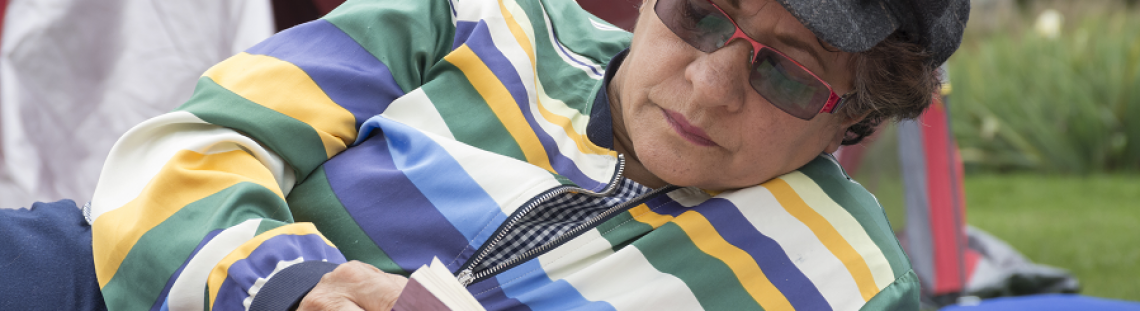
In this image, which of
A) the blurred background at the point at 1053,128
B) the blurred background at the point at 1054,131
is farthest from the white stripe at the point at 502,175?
the blurred background at the point at 1053,128

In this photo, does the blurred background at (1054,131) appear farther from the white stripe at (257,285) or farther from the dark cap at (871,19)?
the white stripe at (257,285)

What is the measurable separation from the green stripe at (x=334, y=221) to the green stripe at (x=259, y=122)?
0.12 feet

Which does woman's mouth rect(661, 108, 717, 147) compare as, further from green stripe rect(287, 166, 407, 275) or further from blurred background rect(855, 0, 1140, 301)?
blurred background rect(855, 0, 1140, 301)

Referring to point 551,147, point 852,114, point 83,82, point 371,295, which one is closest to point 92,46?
point 83,82

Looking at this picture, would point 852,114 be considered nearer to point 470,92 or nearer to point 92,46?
point 470,92

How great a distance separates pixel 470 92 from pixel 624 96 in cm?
27

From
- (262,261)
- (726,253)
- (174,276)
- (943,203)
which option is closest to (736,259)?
(726,253)

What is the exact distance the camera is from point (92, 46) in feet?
7.63

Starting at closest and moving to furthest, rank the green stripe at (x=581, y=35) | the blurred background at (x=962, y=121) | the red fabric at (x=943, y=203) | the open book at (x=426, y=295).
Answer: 1. the open book at (x=426, y=295)
2. the green stripe at (x=581, y=35)
3. the blurred background at (x=962, y=121)
4. the red fabric at (x=943, y=203)

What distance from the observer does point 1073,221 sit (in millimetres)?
5520

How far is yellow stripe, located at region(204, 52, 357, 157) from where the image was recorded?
4.30 ft

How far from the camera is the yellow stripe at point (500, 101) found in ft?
4.71

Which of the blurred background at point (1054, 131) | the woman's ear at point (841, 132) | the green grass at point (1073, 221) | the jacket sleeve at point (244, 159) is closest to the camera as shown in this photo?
the jacket sleeve at point (244, 159)

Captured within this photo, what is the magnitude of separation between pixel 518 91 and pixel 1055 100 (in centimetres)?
657
